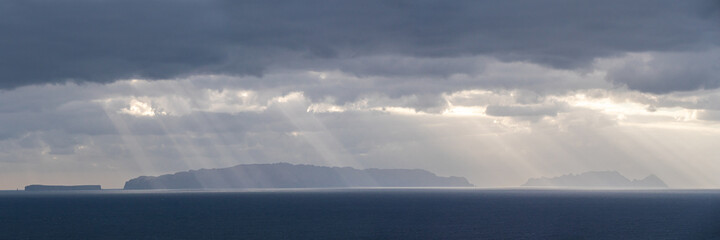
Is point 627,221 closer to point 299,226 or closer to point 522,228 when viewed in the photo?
point 522,228

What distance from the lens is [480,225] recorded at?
14262cm

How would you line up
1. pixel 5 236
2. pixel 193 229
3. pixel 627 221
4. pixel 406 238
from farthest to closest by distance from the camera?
1. pixel 627 221
2. pixel 193 229
3. pixel 5 236
4. pixel 406 238

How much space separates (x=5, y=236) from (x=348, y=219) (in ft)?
235

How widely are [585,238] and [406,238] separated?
2972cm

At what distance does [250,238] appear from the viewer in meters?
117

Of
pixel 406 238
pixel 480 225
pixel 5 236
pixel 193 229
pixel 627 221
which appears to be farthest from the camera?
pixel 627 221

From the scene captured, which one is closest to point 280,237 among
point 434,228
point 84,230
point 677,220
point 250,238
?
point 250,238

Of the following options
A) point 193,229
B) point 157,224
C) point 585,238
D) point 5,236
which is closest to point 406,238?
point 585,238

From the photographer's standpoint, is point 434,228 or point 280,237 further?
point 434,228

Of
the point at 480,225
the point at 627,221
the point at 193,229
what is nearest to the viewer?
the point at 193,229

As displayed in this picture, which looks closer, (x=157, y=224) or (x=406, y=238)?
(x=406, y=238)

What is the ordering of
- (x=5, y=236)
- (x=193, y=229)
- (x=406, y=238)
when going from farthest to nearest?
(x=193, y=229)
(x=5, y=236)
(x=406, y=238)

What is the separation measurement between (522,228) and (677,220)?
47664mm

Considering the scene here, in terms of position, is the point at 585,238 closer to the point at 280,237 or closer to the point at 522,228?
the point at 522,228
